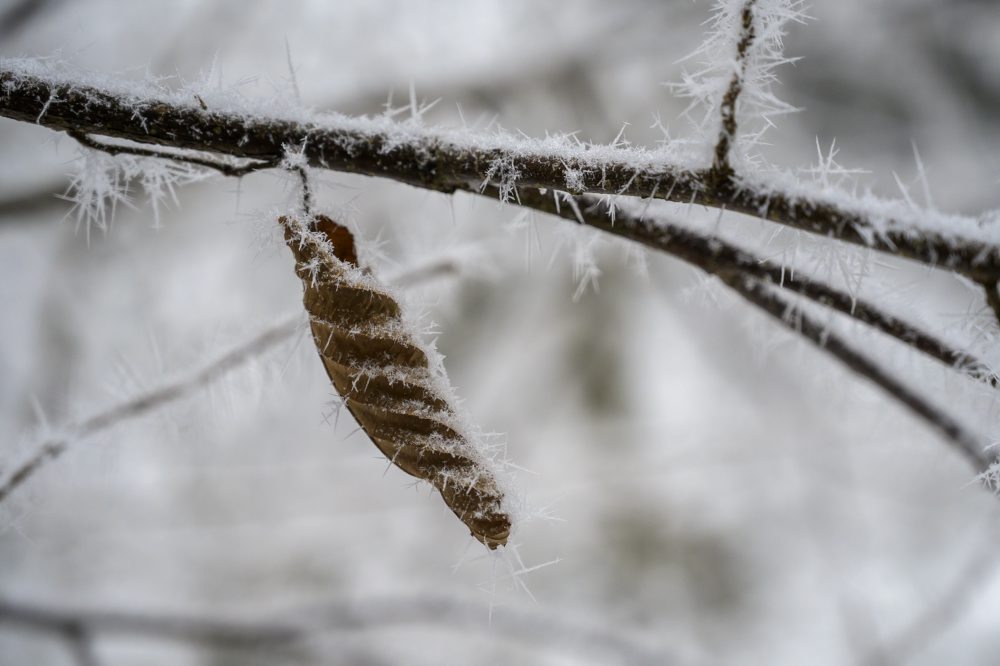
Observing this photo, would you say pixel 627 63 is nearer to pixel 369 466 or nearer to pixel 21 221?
pixel 369 466

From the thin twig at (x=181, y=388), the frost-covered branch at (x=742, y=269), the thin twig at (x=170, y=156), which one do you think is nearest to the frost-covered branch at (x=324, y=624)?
the thin twig at (x=181, y=388)

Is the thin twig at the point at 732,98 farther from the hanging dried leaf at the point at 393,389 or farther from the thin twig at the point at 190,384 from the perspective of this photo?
the thin twig at the point at 190,384

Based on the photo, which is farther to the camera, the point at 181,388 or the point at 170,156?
the point at 181,388

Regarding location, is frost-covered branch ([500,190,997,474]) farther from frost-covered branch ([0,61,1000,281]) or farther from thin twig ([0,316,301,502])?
thin twig ([0,316,301,502])

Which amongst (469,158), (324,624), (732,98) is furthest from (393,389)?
(324,624)

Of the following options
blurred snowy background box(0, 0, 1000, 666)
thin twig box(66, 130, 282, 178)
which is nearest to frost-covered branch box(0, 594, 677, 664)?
blurred snowy background box(0, 0, 1000, 666)

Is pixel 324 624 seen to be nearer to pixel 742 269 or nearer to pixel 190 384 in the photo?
pixel 190 384
